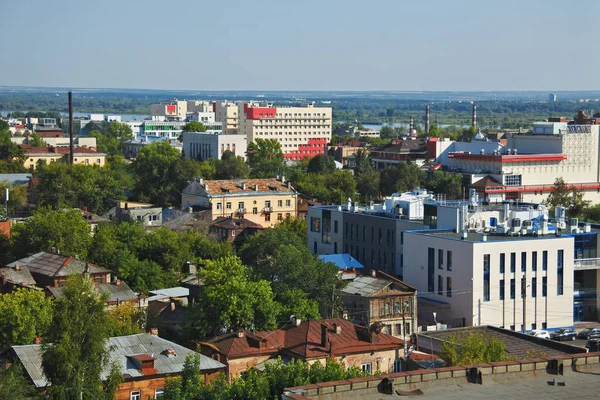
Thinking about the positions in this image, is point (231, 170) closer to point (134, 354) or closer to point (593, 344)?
point (593, 344)

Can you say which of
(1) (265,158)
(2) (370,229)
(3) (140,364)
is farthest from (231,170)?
(3) (140,364)

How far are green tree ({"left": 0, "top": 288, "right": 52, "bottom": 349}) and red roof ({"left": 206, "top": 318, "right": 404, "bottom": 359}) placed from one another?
5.50m

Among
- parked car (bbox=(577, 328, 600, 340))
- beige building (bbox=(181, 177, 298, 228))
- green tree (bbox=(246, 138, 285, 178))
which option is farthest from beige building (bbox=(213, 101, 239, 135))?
parked car (bbox=(577, 328, 600, 340))

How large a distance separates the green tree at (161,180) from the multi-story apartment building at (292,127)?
73910 millimetres

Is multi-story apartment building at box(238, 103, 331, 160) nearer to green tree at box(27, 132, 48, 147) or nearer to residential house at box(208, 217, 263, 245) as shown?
green tree at box(27, 132, 48, 147)

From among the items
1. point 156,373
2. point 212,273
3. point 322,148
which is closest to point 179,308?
point 212,273

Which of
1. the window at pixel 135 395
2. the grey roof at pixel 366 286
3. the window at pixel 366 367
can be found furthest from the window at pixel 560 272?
the window at pixel 135 395

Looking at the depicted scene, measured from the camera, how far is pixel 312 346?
32781 millimetres

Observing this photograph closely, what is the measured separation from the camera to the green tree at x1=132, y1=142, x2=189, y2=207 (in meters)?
85.8

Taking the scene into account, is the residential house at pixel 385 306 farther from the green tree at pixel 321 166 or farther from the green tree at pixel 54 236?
the green tree at pixel 321 166

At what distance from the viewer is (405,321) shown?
1620 inches

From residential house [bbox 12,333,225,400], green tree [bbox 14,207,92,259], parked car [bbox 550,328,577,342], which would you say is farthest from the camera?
green tree [bbox 14,207,92,259]

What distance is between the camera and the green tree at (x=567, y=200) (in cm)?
7275

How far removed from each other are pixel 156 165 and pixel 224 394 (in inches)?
2584
